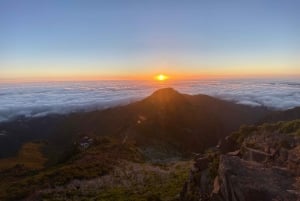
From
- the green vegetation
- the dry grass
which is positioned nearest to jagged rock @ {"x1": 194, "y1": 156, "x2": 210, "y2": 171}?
the green vegetation

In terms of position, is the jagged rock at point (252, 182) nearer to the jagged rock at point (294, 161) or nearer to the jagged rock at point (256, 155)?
the jagged rock at point (294, 161)

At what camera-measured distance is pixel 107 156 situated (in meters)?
46.5

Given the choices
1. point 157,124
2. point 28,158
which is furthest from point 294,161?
point 28,158

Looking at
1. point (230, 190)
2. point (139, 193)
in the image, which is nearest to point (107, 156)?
point (139, 193)

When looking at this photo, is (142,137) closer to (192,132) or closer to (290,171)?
(192,132)

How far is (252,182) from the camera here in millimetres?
13719

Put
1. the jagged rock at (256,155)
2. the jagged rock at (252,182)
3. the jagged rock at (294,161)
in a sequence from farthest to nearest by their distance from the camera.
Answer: the jagged rock at (256,155), the jagged rock at (294,161), the jagged rock at (252,182)

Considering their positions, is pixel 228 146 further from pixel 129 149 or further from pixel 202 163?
pixel 129 149

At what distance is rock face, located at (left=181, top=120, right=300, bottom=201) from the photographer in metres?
13.2

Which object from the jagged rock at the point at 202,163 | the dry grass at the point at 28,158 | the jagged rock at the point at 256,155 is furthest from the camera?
the dry grass at the point at 28,158

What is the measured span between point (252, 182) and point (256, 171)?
1.29 metres

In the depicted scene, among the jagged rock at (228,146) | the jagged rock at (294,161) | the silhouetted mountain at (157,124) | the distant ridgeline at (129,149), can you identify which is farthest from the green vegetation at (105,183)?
the silhouetted mountain at (157,124)

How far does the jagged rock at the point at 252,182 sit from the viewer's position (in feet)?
42.5

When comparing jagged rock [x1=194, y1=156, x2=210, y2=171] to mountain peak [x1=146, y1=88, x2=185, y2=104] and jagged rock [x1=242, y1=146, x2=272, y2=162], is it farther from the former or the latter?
mountain peak [x1=146, y1=88, x2=185, y2=104]
